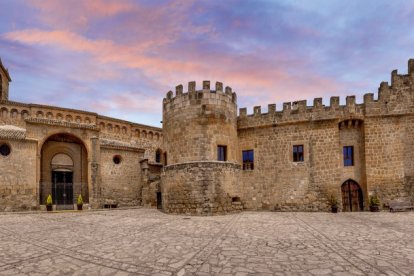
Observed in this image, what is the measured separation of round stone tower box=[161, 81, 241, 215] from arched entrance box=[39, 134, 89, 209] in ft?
33.7

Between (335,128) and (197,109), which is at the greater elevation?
(197,109)

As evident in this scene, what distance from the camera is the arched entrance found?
23.0 meters

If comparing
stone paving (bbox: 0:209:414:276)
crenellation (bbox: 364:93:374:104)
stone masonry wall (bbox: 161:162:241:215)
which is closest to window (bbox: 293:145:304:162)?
stone masonry wall (bbox: 161:162:241:215)

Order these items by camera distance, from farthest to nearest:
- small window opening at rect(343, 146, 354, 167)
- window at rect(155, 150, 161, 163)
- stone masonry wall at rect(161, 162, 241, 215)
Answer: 1. window at rect(155, 150, 161, 163)
2. small window opening at rect(343, 146, 354, 167)
3. stone masonry wall at rect(161, 162, 241, 215)

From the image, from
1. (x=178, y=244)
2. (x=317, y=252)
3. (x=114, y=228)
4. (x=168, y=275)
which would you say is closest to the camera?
(x=168, y=275)

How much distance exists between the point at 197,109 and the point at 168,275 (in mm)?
12676

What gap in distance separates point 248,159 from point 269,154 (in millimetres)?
1549

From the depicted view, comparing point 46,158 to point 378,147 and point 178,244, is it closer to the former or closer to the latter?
point 178,244

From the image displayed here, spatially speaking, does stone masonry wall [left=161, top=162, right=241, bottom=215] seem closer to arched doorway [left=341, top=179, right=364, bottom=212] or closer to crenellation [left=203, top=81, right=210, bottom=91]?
crenellation [left=203, top=81, right=210, bottom=91]

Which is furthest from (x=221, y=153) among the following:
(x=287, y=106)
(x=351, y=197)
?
(x=351, y=197)

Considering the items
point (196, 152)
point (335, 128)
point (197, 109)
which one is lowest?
point (196, 152)

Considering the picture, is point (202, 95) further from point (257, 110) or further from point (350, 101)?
point (350, 101)

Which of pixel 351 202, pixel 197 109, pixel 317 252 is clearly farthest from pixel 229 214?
pixel 317 252

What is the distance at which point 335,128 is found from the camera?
17.7m
